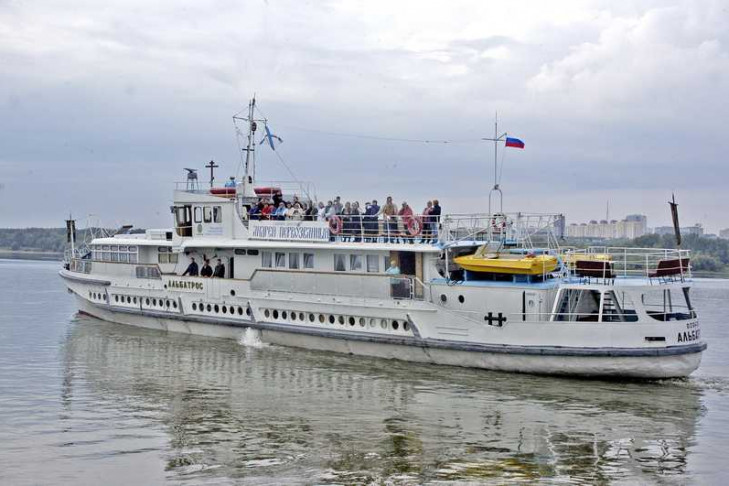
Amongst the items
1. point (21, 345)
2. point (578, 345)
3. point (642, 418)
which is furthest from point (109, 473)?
point (21, 345)

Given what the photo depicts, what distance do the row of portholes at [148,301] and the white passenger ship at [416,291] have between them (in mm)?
73

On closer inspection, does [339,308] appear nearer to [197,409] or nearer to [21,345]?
[197,409]

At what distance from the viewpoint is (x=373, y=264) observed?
2644 cm

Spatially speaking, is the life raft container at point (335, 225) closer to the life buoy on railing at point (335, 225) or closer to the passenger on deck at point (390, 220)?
the life buoy on railing at point (335, 225)

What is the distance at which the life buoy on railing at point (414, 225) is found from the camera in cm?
2514

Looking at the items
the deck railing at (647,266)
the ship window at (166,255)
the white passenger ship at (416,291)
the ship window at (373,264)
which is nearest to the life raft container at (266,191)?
the white passenger ship at (416,291)

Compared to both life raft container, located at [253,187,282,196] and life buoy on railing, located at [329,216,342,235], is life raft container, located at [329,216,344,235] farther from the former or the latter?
life raft container, located at [253,187,282,196]

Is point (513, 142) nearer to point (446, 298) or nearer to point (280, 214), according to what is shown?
point (446, 298)

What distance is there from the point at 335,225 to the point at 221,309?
537 cm

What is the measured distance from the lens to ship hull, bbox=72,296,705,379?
21.4 m

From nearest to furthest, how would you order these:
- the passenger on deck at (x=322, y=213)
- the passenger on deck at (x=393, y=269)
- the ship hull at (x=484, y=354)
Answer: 1. the ship hull at (x=484, y=354)
2. the passenger on deck at (x=393, y=269)
3. the passenger on deck at (x=322, y=213)

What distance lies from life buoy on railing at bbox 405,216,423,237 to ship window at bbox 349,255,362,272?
211 cm

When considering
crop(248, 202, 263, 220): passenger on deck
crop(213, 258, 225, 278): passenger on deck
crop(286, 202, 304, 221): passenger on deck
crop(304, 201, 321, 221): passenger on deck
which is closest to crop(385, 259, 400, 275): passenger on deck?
crop(286, 202, 304, 221): passenger on deck

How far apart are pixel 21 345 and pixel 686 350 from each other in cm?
2159
